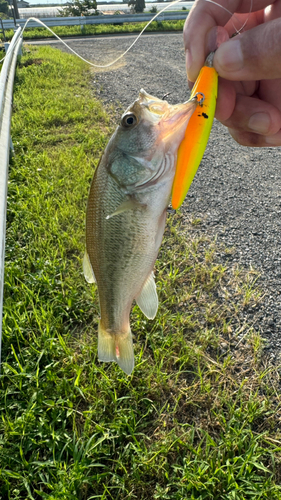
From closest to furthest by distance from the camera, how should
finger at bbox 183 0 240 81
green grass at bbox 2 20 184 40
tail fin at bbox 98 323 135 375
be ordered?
tail fin at bbox 98 323 135 375, finger at bbox 183 0 240 81, green grass at bbox 2 20 184 40

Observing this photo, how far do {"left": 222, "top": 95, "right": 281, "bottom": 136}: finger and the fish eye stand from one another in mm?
938

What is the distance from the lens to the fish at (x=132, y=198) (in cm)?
131

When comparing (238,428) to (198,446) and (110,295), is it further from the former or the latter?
(110,295)

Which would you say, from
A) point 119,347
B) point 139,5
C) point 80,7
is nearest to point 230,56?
point 119,347

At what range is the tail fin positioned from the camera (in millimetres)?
1467

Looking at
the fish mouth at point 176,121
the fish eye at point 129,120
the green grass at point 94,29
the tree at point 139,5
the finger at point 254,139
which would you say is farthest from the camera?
the tree at point 139,5

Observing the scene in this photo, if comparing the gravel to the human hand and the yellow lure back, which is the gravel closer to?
the human hand

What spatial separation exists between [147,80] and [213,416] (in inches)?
361

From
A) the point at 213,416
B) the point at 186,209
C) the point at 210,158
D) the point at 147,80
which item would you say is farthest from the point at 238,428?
the point at 147,80

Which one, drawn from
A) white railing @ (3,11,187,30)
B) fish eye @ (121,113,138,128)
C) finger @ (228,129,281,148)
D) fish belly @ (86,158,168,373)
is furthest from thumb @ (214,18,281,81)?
white railing @ (3,11,187,30)

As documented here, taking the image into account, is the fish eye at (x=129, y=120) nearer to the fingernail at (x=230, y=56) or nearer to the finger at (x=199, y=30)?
the fingernail at (x=230, y=56)

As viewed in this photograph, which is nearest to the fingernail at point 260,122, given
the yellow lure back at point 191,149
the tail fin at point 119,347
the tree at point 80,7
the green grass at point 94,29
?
the yellow lure back at point 191,149

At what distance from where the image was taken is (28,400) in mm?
2232

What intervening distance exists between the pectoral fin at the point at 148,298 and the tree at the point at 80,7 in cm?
2894
